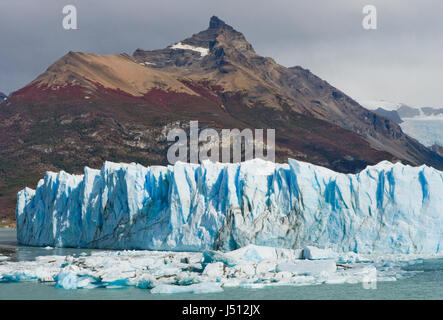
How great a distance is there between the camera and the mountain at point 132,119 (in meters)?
103

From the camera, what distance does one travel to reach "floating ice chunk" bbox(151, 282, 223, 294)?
62.0ft

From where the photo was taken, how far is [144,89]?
146m

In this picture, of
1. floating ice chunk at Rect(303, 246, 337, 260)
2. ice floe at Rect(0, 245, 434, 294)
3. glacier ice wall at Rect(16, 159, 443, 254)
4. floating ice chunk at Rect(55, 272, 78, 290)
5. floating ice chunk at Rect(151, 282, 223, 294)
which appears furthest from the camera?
glacier ice wall at Rect(16, 159, 443, 254)

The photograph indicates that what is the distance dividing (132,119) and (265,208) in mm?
92110

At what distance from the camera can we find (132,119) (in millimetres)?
118938

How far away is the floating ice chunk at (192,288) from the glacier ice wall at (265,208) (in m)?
9.71

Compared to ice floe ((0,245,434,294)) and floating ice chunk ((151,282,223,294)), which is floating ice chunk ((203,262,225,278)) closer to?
ice floe ((0,245,434,294))

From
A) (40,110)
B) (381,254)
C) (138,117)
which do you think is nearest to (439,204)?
(381,254)

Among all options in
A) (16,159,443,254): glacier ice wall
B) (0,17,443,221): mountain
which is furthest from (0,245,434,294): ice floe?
(0,17,443,221): mountain

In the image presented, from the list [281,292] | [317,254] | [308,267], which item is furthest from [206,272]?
[317,254]

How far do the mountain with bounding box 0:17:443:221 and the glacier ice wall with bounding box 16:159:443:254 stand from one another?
184 feet

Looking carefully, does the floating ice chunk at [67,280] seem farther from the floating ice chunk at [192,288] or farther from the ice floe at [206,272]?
the floating ice chunk at [192,288]

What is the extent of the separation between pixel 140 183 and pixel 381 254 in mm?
13985

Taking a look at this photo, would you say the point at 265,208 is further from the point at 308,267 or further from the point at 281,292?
the point at 281,292
